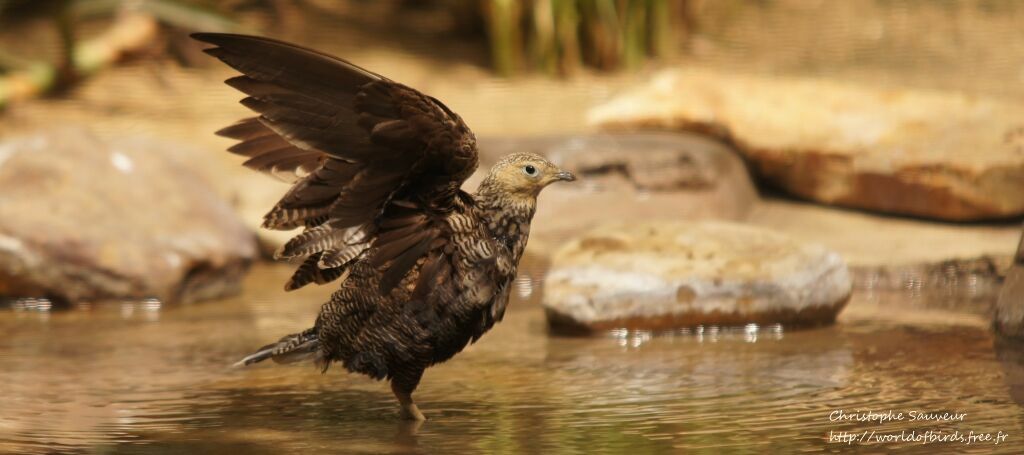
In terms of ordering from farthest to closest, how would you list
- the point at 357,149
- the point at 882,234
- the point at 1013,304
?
the point at 882,234
the point at 1013,304
the point at 357,149

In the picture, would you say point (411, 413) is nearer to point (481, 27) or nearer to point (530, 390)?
point (530, 390)

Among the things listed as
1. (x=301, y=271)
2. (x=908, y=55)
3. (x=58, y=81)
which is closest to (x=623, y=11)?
(x=908, y=55)

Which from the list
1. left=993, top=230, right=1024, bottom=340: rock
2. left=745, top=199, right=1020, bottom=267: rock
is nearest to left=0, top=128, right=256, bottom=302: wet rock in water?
left=745, top=199, right=1020, bottom=267: rock

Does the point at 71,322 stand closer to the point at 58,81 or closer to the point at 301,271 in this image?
the point at 301,271

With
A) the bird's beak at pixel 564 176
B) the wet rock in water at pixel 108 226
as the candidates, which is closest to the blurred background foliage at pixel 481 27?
the wet rock in water at pixel 108 226

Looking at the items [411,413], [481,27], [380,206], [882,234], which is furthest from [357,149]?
[481,27]

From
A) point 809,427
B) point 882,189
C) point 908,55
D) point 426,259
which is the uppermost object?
point 908,55

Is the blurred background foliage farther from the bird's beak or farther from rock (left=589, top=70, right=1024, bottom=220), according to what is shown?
the bird's beak
